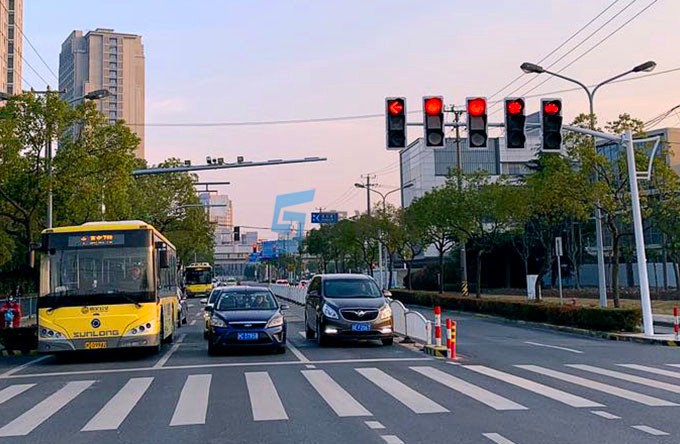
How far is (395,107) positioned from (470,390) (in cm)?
782

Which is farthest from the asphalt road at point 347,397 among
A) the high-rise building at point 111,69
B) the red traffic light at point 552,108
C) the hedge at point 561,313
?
the high-rise building at point 111,69

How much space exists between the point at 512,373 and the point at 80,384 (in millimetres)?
7783

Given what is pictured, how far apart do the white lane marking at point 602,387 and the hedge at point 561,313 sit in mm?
8848

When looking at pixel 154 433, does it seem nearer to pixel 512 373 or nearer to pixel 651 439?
pixel 651 439

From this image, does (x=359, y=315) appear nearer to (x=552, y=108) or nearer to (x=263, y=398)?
(x=552, y=108)

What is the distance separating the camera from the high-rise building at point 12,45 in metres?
99.9

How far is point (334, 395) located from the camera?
11273mm

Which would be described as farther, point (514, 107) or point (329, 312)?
point (329, 312)

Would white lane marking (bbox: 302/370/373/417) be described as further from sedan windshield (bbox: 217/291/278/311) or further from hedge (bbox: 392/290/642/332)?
hedge (bbox: 392/290/642/332)

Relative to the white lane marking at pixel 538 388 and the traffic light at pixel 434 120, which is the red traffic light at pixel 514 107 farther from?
Result: the white lane marking at pixel 538 388

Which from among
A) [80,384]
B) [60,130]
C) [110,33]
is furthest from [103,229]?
[110,33]

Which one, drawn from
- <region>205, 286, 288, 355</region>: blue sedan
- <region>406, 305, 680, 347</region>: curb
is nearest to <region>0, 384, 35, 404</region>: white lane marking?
<region>205, 286, 288, 355</region>: blue sedan

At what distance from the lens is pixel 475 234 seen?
40031 mm

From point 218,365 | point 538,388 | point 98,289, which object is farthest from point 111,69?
point 538,388
